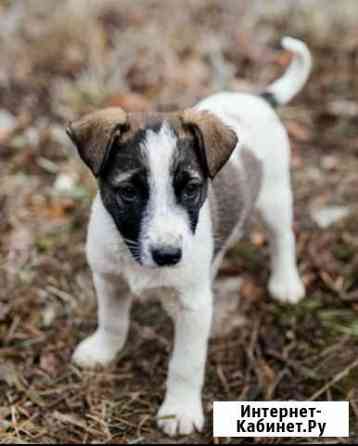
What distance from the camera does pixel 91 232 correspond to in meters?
4.49

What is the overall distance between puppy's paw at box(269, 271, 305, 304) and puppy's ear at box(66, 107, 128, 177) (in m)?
2.28

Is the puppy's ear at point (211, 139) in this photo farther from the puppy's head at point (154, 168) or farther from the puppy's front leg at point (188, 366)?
the puppy's front leg at point (188, 366)

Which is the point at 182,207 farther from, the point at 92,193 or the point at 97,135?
the point at 92,193

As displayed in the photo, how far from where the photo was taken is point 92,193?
6.46 meters

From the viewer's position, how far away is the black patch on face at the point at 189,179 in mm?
3828

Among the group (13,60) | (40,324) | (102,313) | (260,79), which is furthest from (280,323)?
(13,60)

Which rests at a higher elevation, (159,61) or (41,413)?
(159,61)

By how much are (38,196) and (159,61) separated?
9.14 ft

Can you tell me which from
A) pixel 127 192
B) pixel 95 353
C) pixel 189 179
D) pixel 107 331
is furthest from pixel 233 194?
pixel 95 353

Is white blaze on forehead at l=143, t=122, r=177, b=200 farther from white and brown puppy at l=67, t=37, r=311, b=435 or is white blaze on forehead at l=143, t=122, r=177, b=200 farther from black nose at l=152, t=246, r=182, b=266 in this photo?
black nose at l=152, t=246, r=182, b=266

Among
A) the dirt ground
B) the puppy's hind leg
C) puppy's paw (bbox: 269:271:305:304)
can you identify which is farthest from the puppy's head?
puppy's paw (bbox: 269:271:305:304)

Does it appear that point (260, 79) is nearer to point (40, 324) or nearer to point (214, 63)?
point (214, 63)

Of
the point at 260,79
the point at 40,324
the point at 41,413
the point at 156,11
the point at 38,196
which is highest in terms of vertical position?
the point at 156,11

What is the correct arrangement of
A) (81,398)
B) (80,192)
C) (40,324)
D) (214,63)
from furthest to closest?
(214,63)
(80,192)
(40,324)
(81,398)
